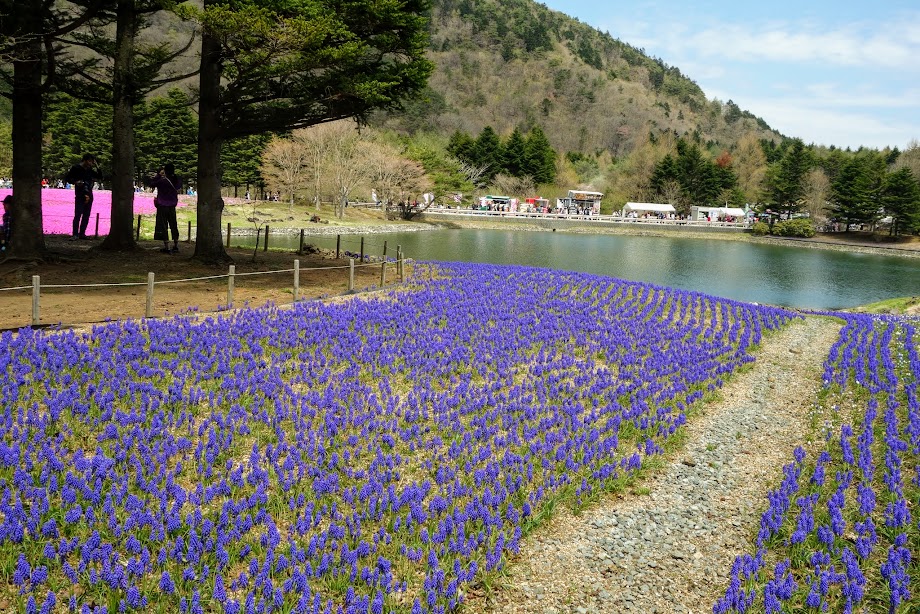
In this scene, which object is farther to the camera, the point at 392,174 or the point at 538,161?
the point at 538,161

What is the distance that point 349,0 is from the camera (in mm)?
15047

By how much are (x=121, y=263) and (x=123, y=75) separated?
494 cm

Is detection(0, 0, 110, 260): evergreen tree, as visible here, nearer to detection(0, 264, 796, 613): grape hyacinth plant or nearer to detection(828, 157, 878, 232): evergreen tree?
detection(0, 264, 796, 613): grape hyacinth plant

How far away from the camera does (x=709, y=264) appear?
44156 millimetres

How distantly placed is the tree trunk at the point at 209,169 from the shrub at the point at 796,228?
72354 millimetres

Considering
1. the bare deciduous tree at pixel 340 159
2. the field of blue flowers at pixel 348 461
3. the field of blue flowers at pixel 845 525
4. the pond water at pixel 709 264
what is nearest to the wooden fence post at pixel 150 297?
the field of blue flowers at pixel 348 461

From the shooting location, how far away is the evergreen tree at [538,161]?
96062mm

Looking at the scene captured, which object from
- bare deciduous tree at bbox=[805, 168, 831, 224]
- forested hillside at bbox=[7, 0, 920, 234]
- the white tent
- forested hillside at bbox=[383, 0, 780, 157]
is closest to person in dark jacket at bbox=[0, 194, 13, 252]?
forested hillside at bbox=[7, 0, 920, 234]

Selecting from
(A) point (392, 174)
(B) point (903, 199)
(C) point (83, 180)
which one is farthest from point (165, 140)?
(B) point (903, 199)

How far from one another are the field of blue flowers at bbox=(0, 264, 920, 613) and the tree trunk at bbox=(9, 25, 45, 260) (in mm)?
6727

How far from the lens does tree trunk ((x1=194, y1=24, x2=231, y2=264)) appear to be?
56.3ft

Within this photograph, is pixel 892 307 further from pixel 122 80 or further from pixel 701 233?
pixel 701 233

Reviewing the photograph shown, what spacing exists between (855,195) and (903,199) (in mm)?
5020

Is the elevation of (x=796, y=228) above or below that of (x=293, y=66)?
below
